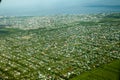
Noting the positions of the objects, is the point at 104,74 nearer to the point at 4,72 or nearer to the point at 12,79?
the point at 12,79

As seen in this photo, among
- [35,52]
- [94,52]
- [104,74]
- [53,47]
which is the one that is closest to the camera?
[104,74]

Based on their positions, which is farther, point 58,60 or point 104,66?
point 58,60

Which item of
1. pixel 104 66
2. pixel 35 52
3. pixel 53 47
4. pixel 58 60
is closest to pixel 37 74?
pixel 58 60

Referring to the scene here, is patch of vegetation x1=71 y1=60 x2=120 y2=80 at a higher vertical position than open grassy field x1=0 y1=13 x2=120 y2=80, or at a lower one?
higher

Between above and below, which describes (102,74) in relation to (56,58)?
above

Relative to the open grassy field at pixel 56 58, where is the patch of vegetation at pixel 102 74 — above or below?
above

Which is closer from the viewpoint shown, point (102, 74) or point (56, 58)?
point (102, 74)

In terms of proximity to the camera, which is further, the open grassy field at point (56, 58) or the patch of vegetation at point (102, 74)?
the open grassy field at point (56, 58)

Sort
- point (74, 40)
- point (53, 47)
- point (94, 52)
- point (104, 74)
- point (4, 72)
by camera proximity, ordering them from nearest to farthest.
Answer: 1. point (104, 74)
2. point (4, 72)
3. point (94, 52)
4. point (53, 47)
5. point (74, 40)

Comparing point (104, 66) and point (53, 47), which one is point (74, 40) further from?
point (104, 66)

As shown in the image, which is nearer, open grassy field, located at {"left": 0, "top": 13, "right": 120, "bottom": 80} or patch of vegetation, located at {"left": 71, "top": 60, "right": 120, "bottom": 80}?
patch of vegetation, located at {"left": 71, "top": 60, "right": 120, "bottom": 80}
